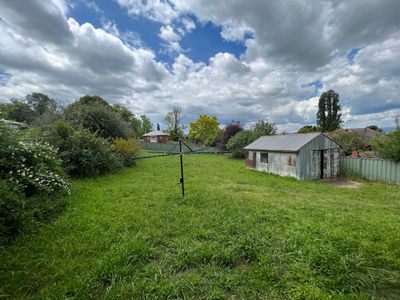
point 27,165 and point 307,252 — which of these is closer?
point 307,252

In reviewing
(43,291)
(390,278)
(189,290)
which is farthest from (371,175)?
(43,291)

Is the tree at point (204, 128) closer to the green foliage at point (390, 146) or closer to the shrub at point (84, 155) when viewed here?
the shrub at point (84, 155)

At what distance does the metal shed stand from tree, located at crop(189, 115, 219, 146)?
22.7 m

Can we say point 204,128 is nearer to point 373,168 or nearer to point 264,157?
point 264,157

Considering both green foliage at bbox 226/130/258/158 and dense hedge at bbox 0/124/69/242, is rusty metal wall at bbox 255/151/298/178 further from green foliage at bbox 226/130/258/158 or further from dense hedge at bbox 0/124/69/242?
dense hedge at bbox 0/124/69/242

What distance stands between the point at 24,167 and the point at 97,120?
31.4 feet

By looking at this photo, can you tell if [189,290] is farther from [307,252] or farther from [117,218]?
[117,218]

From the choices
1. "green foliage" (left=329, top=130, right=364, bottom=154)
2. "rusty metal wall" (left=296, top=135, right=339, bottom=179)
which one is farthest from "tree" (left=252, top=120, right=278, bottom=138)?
"rusty metal wall" (left=296, top=135, right=339, bottom=179)

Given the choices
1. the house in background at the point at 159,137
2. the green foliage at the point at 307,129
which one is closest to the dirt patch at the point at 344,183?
the green foliage at the point at 307,129

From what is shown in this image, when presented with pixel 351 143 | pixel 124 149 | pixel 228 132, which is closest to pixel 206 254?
pixel 124 149

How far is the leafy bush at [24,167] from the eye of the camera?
4.16 m

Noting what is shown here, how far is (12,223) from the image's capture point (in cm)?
305

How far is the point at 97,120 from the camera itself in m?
13.2

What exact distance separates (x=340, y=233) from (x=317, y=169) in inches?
294
